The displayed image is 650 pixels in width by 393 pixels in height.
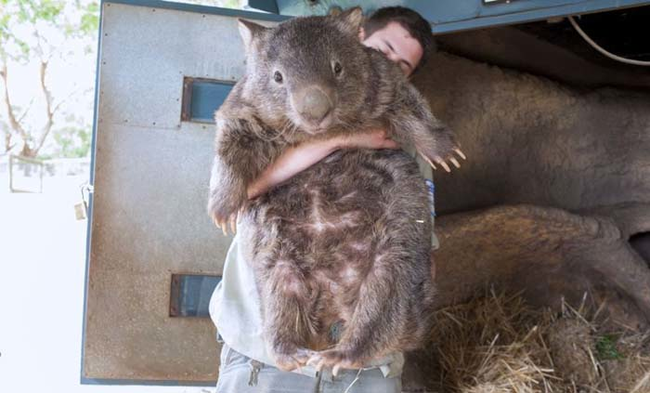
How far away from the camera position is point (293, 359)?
2.28 metres

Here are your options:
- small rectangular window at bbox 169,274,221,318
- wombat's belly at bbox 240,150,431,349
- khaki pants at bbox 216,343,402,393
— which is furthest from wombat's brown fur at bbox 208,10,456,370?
small rectangular window at bbox 169,274,221,318

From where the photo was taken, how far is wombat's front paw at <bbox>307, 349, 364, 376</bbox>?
87.5 inches

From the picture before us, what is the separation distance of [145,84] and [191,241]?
0.92 metres

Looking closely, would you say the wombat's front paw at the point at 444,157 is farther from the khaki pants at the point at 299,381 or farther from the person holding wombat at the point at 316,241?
the khaki pants at the point at 299,381

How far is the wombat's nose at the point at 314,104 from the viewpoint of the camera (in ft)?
7.30

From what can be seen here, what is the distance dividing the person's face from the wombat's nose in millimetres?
755

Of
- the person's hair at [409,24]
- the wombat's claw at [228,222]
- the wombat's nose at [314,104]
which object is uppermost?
the person's hair at [409,24]

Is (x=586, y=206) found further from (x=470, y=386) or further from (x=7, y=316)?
(x=7, y=316)

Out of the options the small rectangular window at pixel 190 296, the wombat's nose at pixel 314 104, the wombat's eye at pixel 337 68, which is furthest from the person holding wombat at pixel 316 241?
the small rectangular window at pixel 190 296

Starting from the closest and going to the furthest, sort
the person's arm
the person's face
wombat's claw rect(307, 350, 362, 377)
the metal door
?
wombat's claw rect(307, 350, 362, 377), the person's arm, the person's face, the metal door

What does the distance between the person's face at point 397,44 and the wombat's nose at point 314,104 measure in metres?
0.76

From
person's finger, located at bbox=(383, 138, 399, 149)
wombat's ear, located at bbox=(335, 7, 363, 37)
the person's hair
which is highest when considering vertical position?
the person's hair

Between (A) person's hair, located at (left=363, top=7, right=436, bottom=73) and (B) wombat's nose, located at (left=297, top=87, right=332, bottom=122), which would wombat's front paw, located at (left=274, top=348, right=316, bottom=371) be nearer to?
(B) wombat's nose, located at (left=297, top=87, right=332, bottom=122)

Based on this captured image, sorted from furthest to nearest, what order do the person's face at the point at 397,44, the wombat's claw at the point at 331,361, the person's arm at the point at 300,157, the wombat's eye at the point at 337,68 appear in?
the person's face at the point at 397,44 → the person's arm at the point at 300,157 → the wombat's eye at the point at 337,68 → the wombat's claw at the point at 331,361
